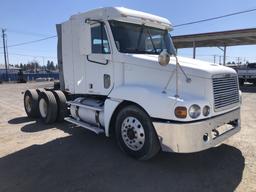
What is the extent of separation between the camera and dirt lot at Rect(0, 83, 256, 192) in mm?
3812

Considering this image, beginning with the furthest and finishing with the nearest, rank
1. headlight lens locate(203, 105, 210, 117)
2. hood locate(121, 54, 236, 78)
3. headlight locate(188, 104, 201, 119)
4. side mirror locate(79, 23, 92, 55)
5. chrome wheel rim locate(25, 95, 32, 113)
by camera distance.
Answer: chrome wheel rim locate(25, 95, 32, 113), side mirror locate(79, 23, 92, 55), hood locate(121, 54, 236, 78), headlight lens locate(203, 105, 210, 117), headlight locate(188, 104, 201, 119)

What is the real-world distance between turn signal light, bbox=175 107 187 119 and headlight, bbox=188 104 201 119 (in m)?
0.10

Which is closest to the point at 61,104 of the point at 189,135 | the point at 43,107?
the point at 43,107

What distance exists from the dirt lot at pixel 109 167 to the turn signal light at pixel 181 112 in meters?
1.02

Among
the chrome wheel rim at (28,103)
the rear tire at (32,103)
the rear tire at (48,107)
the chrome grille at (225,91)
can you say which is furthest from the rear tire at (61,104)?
the chrome grille at (225,91)

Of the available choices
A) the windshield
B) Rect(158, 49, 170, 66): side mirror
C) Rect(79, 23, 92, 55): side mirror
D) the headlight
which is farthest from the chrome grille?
Rect(79, 23, 92, 55): side mirror

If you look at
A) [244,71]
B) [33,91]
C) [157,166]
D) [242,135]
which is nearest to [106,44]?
[157,166]

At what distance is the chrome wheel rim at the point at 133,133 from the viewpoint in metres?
4.59

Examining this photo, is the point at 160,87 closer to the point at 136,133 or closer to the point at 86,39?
the point at 136,133

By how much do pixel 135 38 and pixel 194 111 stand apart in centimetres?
217

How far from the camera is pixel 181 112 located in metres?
3.89

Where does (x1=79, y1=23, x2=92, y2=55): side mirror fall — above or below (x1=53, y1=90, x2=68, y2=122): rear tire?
above

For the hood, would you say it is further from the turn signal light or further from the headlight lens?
the turn signal light

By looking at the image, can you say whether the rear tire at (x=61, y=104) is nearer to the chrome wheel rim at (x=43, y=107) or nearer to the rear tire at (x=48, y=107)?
the rear tire at (x=48, y=107)
